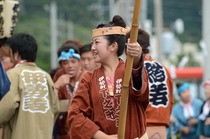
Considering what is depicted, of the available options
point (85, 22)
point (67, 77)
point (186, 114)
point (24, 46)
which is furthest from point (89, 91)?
point (85, 22)

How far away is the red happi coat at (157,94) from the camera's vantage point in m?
8.60

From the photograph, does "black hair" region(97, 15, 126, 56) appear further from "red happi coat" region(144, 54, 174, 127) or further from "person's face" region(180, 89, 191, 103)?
"person's face" region(180, 89, 191, 103)

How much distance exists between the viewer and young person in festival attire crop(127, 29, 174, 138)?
859 centimetres

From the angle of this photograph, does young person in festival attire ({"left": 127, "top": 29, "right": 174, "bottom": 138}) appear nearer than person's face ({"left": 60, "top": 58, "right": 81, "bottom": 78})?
Yes

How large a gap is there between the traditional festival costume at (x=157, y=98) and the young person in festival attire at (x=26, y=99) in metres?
1.10

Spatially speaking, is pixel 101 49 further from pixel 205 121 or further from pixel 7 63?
pixel 205 121

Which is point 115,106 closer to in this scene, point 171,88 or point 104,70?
point 104,70

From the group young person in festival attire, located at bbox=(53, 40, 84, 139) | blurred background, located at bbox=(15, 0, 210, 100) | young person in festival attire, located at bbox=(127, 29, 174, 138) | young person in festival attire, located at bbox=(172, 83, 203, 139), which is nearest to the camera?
young person in festival attire, located at bbox=(127, 29, 174, 138)

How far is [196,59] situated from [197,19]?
168 inches

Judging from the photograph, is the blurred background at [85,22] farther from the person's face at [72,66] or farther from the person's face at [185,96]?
the person's face at [72,66]

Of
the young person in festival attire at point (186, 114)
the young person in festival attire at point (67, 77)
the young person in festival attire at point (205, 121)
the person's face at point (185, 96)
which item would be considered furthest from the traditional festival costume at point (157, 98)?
the person's face at point (185, 96)

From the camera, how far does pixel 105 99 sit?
23.3 ft

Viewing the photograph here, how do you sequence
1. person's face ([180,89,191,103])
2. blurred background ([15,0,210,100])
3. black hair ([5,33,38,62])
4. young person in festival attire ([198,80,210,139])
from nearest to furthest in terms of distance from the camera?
black hair ([5,33,38,62]) < young person in festival attire ([198,80,210,139]) < person's face ([180,89,191,103]) < blurred background ([15,0,210,100])

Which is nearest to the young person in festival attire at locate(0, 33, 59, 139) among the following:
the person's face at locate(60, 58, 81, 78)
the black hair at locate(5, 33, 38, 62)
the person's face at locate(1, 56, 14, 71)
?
the black hair at locate(5, 33, 38, 62)
